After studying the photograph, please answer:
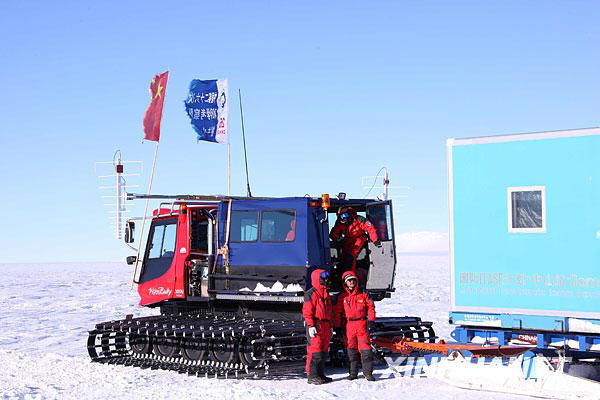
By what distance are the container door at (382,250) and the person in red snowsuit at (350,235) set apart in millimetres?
365

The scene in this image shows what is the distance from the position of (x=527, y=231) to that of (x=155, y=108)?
8.62 m

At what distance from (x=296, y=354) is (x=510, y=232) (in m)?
4.03

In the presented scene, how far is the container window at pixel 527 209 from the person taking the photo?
10811 millimetres

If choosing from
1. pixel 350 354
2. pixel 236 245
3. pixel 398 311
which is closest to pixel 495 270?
pixel 350 354

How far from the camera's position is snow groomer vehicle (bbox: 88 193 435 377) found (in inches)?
518

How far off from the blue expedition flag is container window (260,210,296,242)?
9.06ft

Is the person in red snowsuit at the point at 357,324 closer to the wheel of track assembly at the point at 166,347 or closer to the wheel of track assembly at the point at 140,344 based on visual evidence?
the wheel of track assembly at the point at 166,347

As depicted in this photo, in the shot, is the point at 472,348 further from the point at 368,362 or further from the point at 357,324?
the point at 357,324

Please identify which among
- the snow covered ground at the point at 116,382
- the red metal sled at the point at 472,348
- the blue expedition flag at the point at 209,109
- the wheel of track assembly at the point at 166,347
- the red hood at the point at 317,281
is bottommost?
the snow covered ground at the point at 116,382

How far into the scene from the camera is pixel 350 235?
13984 mm

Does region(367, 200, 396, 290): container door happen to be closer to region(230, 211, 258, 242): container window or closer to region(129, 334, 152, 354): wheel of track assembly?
region(230, 211, 258, 242): container window

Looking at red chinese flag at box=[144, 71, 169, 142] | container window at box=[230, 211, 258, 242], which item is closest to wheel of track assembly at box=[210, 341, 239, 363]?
container window at box=[230, 211, 258, 242]

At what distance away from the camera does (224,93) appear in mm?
16406

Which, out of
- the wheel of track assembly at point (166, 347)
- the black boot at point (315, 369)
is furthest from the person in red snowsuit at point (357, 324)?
the wheel of track assembly at point (166, 347)
